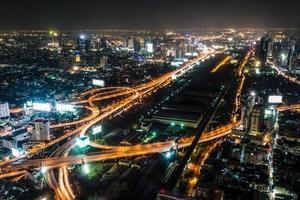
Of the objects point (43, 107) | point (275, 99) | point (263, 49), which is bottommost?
point (43, 107)

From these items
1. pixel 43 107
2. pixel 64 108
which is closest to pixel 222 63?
pixel 64 108

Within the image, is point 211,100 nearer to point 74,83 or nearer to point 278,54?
point 74,83

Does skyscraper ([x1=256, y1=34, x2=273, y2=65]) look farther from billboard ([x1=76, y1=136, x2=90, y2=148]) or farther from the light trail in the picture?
billboard ([x1=76, y1=136, x2=90, y2=148])

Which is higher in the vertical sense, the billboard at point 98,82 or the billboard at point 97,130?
the billboard at point 98,82

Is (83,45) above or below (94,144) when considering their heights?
above

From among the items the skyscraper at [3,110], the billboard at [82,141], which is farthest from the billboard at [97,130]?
the skyscraper at [3,110]

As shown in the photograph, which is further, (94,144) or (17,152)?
(94,144)

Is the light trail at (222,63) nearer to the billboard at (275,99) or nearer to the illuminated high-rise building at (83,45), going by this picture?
the billboard at (275,99)

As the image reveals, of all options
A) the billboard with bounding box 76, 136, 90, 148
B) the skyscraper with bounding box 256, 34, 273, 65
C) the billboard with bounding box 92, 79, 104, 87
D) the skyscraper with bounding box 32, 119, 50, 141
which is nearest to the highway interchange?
the billboard with bounding box 76, 136, 90, 148

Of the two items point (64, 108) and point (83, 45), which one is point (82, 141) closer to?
point (64, 108)

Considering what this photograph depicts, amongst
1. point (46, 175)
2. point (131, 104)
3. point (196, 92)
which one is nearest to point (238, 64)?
point (196, 92)

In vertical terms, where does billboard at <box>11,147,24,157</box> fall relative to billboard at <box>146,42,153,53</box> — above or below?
below
